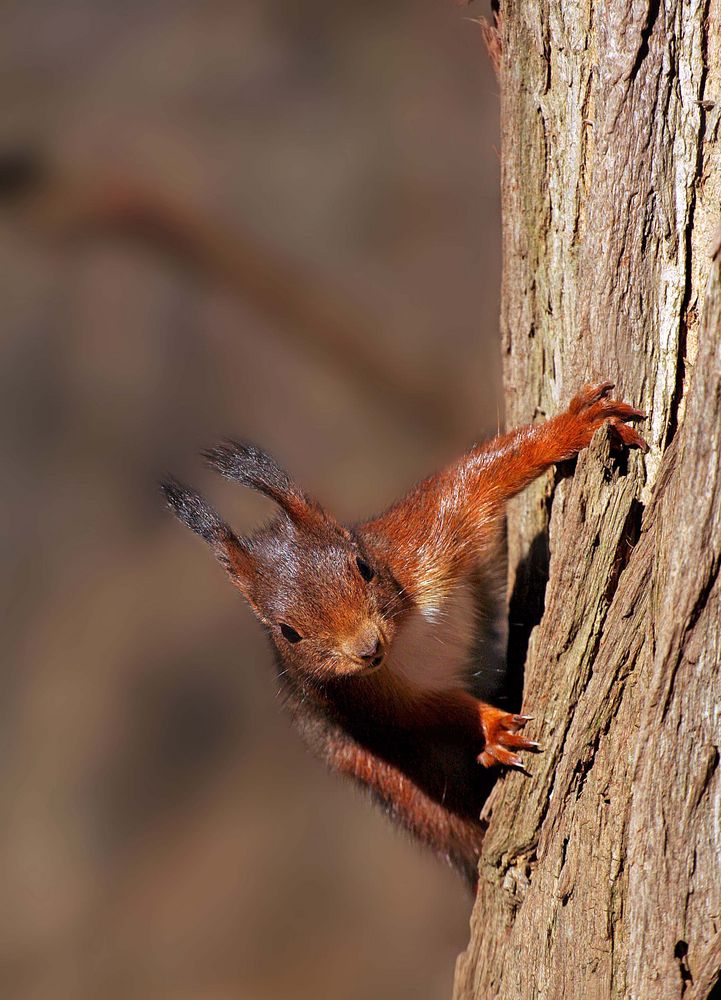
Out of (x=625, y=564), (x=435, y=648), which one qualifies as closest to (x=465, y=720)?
(x=435, y=648)

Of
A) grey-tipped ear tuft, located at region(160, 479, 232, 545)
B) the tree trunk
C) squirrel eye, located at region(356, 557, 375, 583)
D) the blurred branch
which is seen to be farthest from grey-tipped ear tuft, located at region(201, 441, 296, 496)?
the blurred branch

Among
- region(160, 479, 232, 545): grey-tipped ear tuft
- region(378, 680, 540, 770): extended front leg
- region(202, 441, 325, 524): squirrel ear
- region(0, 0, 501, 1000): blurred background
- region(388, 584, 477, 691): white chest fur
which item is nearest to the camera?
region(378, 680, 540, 770): extended front leg

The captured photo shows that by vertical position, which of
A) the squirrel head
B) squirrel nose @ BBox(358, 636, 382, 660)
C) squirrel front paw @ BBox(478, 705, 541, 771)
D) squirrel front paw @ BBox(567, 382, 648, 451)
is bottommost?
squirrel front paw @ BBox(478, 705, 541, 771)

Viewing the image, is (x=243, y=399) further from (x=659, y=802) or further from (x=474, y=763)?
(x=659, y=802)

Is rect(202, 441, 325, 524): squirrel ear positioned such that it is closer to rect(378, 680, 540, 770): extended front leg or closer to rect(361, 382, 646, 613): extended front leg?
rect(361, 382, 646, 613): extended front leg

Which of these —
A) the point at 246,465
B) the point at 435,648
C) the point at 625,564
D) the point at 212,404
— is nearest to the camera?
the point at 625,564

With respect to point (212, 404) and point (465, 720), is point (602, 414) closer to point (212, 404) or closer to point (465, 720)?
point (465, 720)
